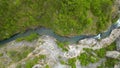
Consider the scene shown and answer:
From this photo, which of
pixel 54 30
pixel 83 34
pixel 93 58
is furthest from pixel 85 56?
pixel 54 30

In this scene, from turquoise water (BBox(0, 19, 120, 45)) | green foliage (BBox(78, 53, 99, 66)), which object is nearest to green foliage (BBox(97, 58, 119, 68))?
green foliage (BBox(78, 53, 99, 66))

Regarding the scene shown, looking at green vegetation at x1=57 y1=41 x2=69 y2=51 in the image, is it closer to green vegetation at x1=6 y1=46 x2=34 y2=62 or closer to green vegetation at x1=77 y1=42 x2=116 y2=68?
green vegetation at x1=77 y1=42 x2=116 y2=68

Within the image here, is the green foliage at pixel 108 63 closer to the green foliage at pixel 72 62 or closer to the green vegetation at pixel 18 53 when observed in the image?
the green foliage at pixel 72 62

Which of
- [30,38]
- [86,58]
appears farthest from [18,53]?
[86,58]

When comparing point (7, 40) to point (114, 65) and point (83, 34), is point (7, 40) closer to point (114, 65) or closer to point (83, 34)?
point (83, 34)

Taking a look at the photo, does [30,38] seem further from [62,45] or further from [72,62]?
[72,62]

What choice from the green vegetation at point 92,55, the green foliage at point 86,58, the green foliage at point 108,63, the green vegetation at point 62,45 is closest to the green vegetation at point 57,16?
the green vegetation at point 62,45
